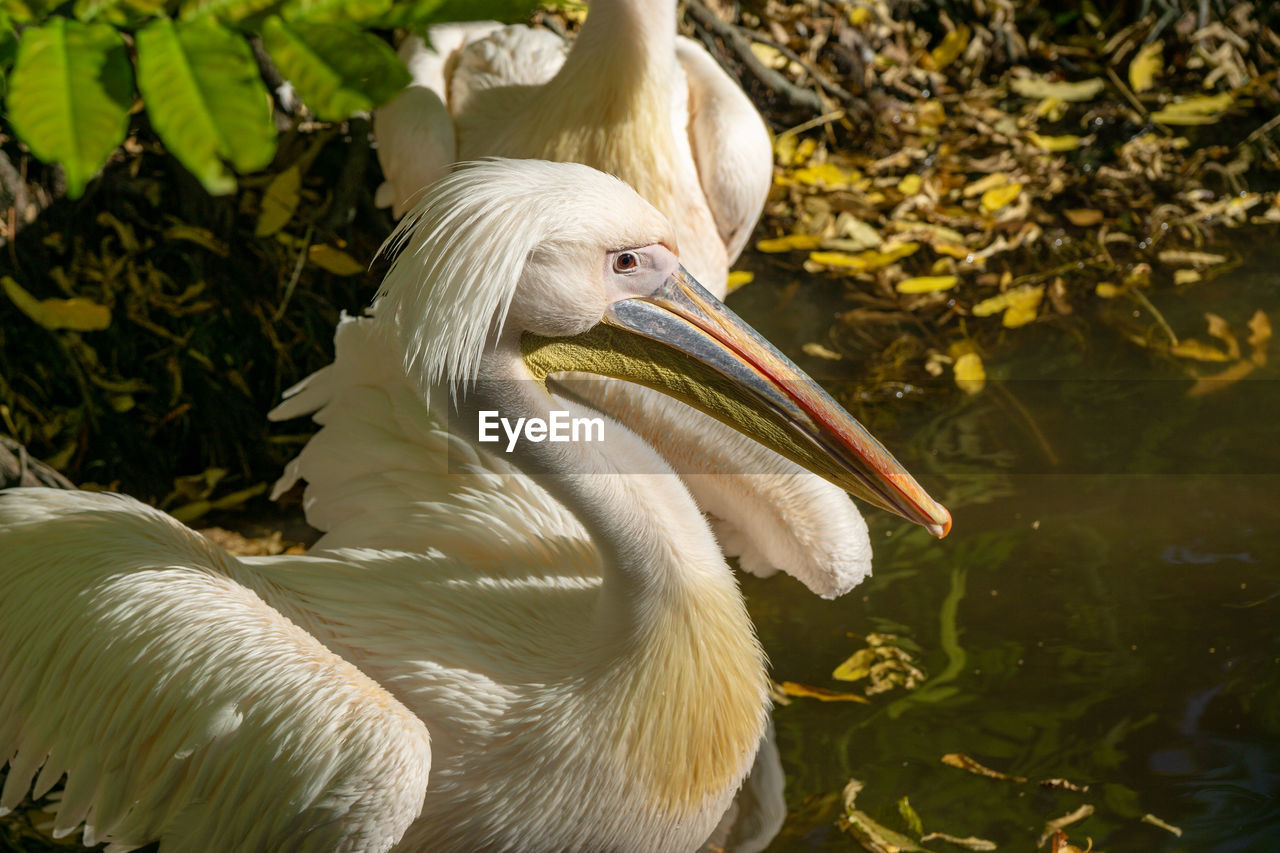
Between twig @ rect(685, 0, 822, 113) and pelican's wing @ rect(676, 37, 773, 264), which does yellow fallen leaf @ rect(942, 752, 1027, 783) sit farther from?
twig @ rect(685, 0, 822, 113)

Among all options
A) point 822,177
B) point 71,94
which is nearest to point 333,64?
point 71,94

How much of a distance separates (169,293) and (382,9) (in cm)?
228

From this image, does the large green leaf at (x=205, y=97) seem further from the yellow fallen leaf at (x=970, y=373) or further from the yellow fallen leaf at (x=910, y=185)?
the yellow fallen leaf at (x=910, y=185)

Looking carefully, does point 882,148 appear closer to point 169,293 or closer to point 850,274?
point 850,274

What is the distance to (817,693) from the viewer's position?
2256mm

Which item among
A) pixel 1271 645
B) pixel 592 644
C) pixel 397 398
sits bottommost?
pixel 1271 645

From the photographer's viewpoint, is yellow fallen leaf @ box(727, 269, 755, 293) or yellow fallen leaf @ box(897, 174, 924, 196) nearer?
yellow fallen leaf @ box(727, 269, 755, 293)

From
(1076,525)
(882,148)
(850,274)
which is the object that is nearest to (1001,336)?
(850,274)

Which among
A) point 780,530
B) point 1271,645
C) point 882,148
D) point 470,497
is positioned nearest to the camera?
point 470,497

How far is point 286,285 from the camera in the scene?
3012 millimetres

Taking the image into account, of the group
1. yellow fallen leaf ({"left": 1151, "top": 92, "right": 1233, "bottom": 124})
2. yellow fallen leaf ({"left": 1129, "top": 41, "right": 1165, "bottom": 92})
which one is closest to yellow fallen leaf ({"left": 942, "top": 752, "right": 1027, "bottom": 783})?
yellow fallen leaf ({"left": 1151, "top": 92, "right": 1233, "bottom": 124})

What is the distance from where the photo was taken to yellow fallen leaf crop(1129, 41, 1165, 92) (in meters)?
3.88

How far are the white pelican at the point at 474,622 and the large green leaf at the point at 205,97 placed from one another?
54cm

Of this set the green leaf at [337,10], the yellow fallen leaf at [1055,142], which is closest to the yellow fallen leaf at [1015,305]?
the yellow fallen leaf at [1055,142]
